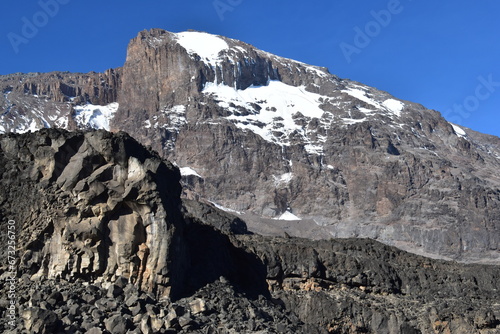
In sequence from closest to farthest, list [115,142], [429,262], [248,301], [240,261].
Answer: [115,142], [248,301], [240,261], [429,262]

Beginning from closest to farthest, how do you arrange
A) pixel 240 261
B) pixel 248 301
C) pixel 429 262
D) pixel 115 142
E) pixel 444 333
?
pixel 115 142, pixel 248 301, pixel 240 261, pixel 444 333, pixel 429 262

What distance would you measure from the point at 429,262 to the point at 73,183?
Answer: 48.8m

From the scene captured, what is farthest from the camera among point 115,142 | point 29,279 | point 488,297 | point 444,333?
point 488,297

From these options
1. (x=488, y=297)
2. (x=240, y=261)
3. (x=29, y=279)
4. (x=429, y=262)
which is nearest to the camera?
(x=29, y=279)

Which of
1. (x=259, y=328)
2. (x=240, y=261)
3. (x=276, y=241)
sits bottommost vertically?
(x=259, y=328)

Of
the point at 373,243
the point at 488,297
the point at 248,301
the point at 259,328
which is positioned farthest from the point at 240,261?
the point at 373,243

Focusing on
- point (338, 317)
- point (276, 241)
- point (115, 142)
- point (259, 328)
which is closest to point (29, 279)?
point (115, 142)

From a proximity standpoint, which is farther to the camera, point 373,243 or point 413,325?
point 373,243

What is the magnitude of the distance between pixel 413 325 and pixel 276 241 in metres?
15.3

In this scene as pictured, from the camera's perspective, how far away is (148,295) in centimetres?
3716

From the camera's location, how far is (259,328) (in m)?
38.4

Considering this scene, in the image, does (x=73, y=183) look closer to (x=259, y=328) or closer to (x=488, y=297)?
(x=259, y=328)

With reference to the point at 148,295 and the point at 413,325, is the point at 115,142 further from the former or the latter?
the point at 413,325

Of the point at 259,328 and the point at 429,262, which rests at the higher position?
the point at 429,262
